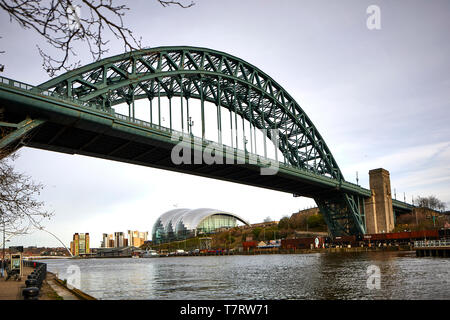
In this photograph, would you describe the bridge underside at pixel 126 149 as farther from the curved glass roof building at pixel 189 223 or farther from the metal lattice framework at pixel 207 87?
the curved glass roof building at pixel 189 223

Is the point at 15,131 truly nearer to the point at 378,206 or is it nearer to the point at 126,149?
the point at 126,149

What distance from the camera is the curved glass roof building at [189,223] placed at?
536ft

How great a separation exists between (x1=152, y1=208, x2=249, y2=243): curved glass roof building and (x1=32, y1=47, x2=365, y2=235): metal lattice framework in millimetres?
86408

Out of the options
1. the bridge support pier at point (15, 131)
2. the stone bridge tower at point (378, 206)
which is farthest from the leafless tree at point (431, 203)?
the bridge support pier at point (15, 131)

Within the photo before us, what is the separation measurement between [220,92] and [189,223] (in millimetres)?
117078

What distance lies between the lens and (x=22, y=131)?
95.9 ft

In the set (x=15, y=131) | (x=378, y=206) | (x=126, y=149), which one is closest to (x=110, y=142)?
(x=126, y=149)

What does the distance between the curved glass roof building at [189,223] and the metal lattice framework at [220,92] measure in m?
86.4

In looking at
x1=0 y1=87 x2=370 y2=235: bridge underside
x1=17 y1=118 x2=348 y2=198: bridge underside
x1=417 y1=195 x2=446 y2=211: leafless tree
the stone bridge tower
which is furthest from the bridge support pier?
x1=417 y1=195 x2=446 y2=211: leafless tree

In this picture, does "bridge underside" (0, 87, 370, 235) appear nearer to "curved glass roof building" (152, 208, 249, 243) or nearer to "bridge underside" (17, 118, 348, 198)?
"bridge underside" (17, 118, 348, 198)

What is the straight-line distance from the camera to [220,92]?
171ft
